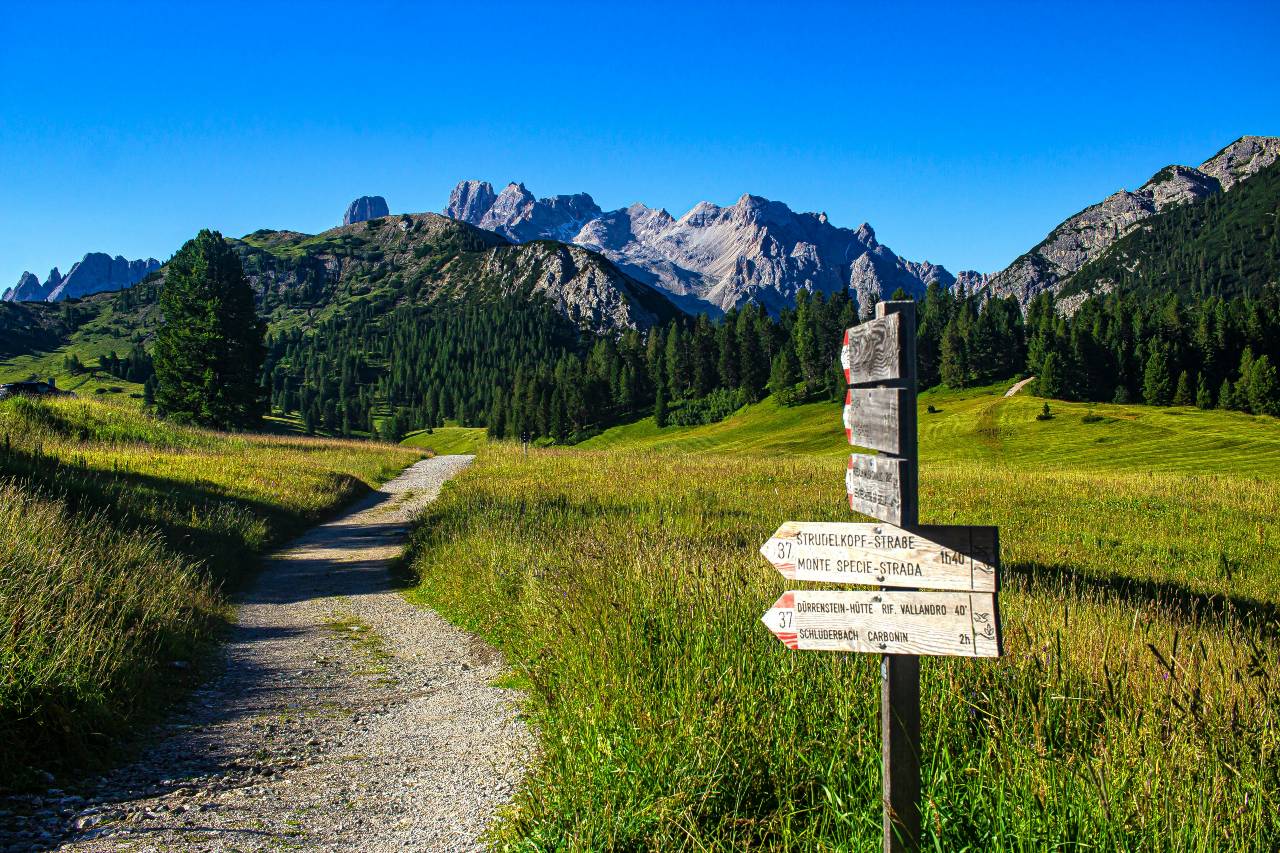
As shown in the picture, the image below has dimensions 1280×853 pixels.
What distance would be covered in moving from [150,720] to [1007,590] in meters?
8.66

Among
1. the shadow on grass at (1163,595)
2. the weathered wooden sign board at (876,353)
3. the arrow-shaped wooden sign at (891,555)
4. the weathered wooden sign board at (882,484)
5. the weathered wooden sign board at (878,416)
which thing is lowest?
the shadow on grass at (1163,595)

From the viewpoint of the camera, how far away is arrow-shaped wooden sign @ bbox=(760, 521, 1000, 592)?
3125 millimetres

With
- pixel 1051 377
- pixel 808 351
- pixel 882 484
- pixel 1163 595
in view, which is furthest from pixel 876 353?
pixel 808 351

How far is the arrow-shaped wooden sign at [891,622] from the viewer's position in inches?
121

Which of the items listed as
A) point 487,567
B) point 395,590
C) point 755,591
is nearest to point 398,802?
point 755,591

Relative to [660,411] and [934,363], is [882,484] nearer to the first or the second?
[660,411]

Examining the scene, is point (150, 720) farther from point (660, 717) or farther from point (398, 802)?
point (660, 717)

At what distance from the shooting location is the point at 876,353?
11.4 ft

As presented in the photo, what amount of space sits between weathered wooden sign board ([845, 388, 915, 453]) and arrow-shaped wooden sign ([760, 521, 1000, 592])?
40 centimetres

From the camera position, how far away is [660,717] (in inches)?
183

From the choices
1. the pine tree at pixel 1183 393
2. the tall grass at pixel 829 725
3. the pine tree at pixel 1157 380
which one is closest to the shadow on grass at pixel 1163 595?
the tall grass at pixel 829 725

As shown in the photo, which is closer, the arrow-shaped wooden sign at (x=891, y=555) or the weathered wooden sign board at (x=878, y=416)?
the arrow-shaped wooden sign at (x=891, y=555)

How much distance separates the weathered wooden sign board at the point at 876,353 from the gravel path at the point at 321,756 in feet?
11.7

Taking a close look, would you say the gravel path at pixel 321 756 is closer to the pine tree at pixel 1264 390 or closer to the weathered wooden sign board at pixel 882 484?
the weathered wooden sign board at pixel 882 484
